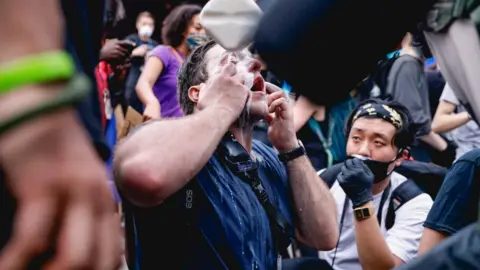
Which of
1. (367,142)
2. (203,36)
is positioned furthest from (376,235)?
(203,36)

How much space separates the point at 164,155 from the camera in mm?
1977

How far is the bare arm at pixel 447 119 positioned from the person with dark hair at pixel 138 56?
1.89m

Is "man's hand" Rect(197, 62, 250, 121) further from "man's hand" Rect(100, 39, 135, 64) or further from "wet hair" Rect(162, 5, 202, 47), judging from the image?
"wet hair" Rect(162, 5, 202, 47)

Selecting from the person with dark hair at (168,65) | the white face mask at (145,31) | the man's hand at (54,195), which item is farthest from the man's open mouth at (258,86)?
the white face mask at (145,31)

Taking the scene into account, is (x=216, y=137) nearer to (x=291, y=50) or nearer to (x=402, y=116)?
(x=291, y=50)

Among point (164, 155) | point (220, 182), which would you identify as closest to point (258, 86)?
point (220, 182)

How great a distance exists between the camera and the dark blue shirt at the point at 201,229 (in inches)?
86.4

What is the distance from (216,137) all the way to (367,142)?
146cm

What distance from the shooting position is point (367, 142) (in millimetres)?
3441

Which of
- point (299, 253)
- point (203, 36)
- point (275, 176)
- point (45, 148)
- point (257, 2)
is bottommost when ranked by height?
point (299, 253)

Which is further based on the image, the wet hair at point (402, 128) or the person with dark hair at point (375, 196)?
the wet hair at point (402, 128)

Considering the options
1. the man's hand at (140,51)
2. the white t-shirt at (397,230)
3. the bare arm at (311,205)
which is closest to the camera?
the bare arm at (311,205)

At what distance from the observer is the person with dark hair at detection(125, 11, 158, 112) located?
17.3 feet

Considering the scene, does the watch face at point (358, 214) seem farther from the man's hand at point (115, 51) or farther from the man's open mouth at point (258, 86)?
the man's hand at point (115, 51)
